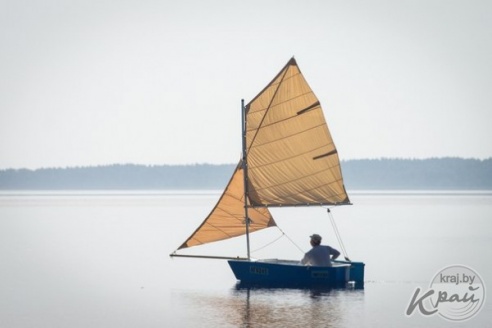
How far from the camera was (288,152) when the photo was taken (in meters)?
47.0

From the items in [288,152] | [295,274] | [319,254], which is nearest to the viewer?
[319,254]

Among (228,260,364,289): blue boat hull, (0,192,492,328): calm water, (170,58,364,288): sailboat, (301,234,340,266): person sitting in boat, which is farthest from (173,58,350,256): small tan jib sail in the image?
(0,192,492,328): calm water

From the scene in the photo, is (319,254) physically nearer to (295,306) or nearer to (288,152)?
A: (295,306)

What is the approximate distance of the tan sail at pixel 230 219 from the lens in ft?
149

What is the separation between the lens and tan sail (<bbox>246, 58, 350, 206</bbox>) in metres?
47.0

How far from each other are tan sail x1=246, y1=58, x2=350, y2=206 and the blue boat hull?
11.6 feet

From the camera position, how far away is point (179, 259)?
63.4 metres

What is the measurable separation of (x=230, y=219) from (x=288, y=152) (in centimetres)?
412

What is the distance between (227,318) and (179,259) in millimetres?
27538

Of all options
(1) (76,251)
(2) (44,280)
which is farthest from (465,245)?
(2) (44,280)

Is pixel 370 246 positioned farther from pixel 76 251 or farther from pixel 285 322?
pixel 285 322

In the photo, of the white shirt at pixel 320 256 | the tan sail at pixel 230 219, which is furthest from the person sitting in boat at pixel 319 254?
the tan sail at pixel 230 219

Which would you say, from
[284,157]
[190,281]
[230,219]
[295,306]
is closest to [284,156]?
[284,157]

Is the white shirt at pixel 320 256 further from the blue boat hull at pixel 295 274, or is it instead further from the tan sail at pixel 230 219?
the tan sail at pixel 230 219
